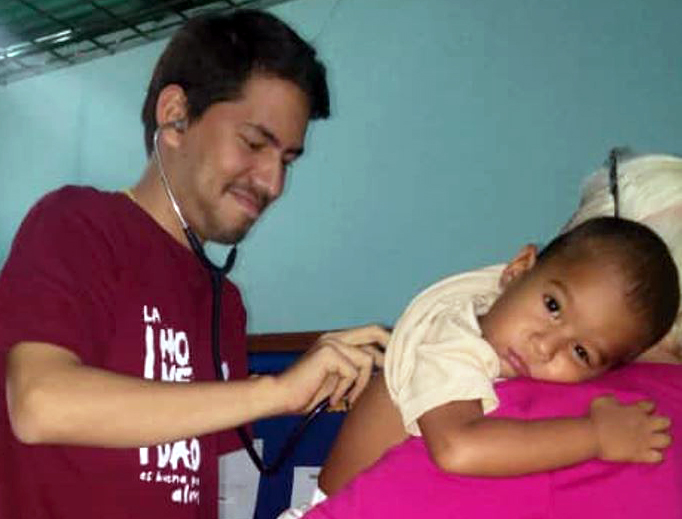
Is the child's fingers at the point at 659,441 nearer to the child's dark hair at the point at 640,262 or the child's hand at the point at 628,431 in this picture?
the child's hand at the point at 628,431

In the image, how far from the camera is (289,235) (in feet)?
6.75

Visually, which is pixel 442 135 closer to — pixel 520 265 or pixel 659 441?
pixel 520 265

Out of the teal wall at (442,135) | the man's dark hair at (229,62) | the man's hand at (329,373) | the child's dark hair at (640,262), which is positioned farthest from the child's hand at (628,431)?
the teal wall at (442,135)

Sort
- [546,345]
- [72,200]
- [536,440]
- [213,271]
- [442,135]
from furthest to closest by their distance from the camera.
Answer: [442,135]
[213,271]
[72,200]
[546,345]
[536,440]

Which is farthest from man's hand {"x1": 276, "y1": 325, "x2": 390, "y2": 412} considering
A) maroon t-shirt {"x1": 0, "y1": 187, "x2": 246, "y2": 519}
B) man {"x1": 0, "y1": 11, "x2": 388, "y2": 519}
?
maroon t-shirt {"x1": 0, "y1": 187, "x2": 246, "y2": 519}

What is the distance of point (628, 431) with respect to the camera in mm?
717

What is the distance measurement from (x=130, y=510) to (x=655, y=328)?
60cm

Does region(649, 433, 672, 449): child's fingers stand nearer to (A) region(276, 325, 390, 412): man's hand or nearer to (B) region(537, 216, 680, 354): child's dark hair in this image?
(B) region(537, 216, 680, 354): child's dark hair

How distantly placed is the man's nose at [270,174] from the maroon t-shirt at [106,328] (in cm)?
13

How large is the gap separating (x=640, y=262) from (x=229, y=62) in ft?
1.93

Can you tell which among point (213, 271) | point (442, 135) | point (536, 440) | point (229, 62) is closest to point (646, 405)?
point (536, 440)

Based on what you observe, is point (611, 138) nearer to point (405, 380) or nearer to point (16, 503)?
point (405, 380)

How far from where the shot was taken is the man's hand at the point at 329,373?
2.68 feet

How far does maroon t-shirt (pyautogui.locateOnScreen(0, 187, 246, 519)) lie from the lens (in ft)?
2.83
